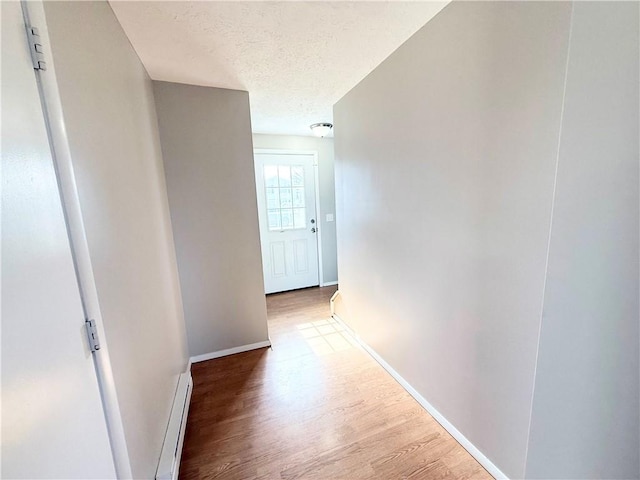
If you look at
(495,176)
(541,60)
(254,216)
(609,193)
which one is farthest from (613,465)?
(254,216)

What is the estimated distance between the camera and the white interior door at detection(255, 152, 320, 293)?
12.0 feet

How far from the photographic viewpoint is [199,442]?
1.51m

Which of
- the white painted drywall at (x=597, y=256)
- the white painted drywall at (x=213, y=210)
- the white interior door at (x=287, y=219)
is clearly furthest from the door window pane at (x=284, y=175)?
the white painted drywall at (x=597, y=256)

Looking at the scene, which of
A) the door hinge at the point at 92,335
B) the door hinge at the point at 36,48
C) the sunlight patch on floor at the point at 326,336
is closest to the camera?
the door hinge at the point at 36,48

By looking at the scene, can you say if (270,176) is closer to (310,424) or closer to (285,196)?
(285,196)

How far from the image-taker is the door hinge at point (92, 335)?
781mm

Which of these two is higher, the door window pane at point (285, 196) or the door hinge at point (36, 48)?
the door hinge at point (36, 48)

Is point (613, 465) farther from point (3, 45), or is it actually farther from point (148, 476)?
point (3, 45)

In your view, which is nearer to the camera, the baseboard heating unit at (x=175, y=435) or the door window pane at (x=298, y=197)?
the baseboard heating unit at (x=175, y=435)

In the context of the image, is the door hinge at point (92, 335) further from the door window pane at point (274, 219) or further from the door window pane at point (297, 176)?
the door window pane at point (297, 176)

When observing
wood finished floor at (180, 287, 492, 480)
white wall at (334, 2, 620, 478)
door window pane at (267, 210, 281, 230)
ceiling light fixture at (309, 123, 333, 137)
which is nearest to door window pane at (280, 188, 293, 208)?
door window pane at (267, 210, 281, 230)

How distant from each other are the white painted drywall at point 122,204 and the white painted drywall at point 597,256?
1489 mm

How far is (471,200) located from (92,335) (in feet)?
5.15

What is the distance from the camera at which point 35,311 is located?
585mm
